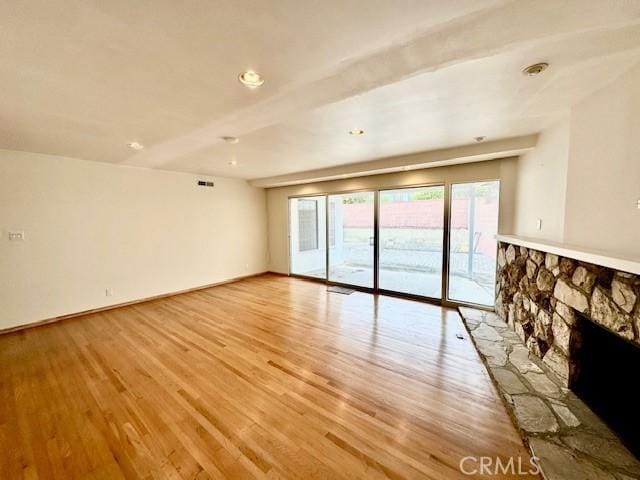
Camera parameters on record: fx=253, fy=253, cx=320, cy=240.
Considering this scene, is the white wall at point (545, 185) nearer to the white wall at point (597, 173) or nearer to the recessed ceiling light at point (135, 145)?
the white wall at point (597, 173)

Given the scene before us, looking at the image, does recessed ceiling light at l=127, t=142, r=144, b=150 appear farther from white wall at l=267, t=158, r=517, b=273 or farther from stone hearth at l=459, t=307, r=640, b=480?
stone hearth at l=459, t=307, r=640, b=480

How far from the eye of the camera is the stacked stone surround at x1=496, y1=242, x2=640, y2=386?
1.58 m

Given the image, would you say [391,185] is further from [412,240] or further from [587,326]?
[587,326]

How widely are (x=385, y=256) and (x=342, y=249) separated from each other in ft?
3.65

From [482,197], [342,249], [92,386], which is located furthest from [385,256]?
[92,386]

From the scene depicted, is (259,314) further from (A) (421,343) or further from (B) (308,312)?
(A) (421,343)

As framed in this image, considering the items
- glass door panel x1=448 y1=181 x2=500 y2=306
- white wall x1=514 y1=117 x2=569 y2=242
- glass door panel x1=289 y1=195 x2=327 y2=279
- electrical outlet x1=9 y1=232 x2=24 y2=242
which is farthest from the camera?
glass door panel x1=289 y1=195 x2=327 y2=279

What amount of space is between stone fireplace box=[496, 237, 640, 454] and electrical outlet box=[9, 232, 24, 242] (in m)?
6.29

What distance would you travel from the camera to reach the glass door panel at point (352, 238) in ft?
16.8

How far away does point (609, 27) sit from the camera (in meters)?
1.23

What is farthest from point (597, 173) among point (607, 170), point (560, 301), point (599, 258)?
point (560, 301)

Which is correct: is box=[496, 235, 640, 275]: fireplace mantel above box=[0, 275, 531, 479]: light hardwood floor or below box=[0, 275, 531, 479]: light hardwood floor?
above

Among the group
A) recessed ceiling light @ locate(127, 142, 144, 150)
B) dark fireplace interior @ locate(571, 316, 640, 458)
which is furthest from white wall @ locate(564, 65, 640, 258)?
recessed ceiling light @ locate(127, 142, 144, 150)

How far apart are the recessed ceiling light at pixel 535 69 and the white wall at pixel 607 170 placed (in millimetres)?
557
